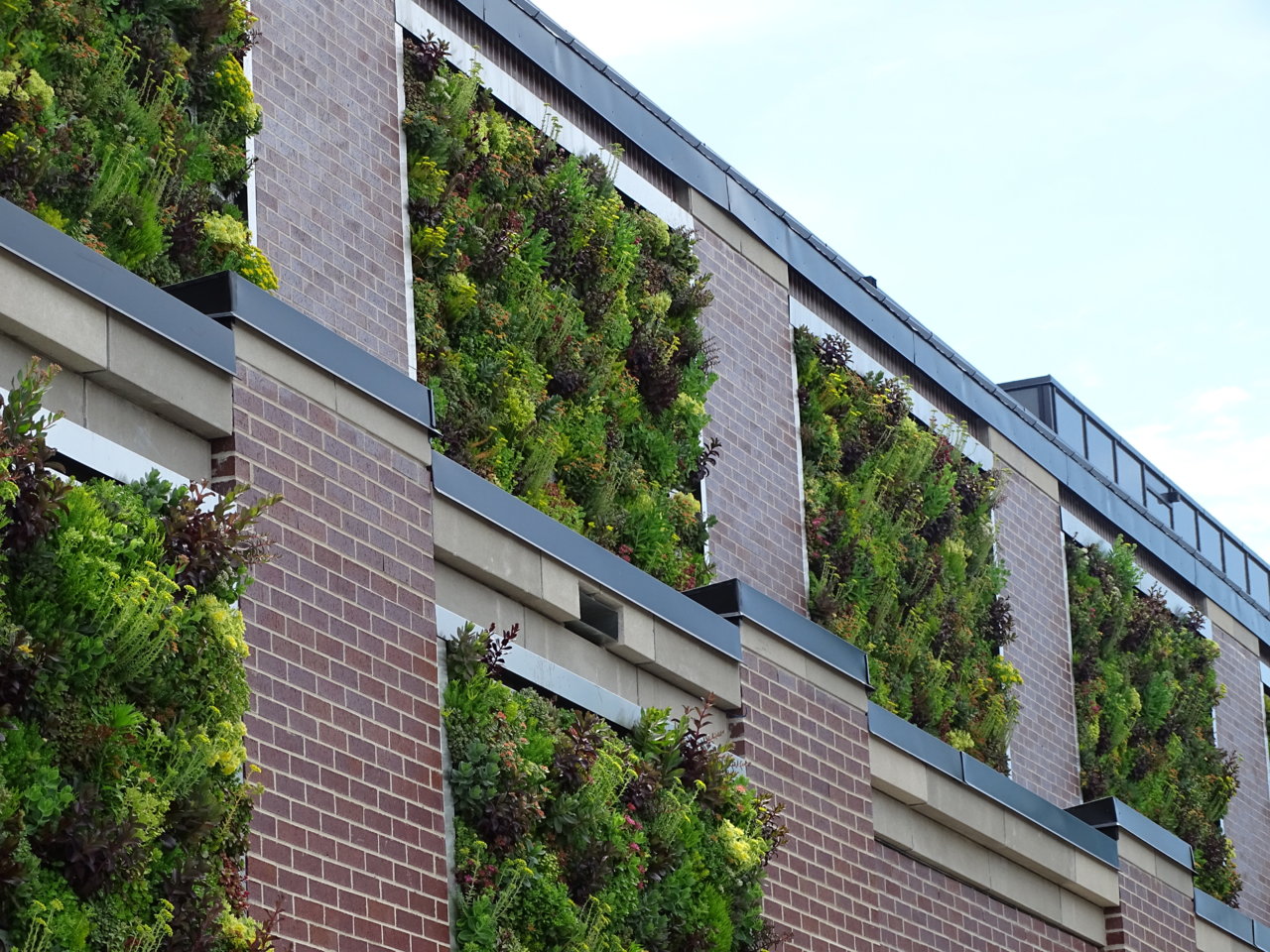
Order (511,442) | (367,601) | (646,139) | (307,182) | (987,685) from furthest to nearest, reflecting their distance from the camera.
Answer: (987,685) < (646,139) < (511,442) < (307,182) < (367,601)

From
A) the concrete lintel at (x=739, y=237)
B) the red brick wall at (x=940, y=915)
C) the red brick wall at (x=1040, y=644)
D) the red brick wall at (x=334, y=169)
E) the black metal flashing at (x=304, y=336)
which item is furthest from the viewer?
the red brick wall at (x=1040, y=644)

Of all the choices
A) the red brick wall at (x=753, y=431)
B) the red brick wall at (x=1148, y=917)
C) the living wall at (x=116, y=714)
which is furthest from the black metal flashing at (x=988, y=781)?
the living wall at (x=116, y=714)

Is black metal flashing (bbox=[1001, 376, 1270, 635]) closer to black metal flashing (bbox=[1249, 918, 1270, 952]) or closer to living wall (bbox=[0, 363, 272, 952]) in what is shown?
black metal flashing (bbox=[1249, 918, 1270, 952])

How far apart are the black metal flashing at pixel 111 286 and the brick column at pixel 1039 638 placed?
1348 cm

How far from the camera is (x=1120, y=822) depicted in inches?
880

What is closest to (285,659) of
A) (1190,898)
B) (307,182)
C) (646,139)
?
(307,182)

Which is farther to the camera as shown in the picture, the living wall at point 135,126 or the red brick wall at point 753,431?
the red brick wall at point 753,431

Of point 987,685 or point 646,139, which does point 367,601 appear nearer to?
point 646,139

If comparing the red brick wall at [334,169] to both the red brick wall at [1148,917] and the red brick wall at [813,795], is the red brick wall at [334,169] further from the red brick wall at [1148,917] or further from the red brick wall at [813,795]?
the red brick wall at [1148,917]

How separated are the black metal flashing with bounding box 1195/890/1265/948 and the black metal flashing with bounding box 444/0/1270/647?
4977 mm

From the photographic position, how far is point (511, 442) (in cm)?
1761

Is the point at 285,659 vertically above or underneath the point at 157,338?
underneath

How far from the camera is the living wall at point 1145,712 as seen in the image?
26.3 m

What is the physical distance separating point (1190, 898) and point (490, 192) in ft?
35.5
